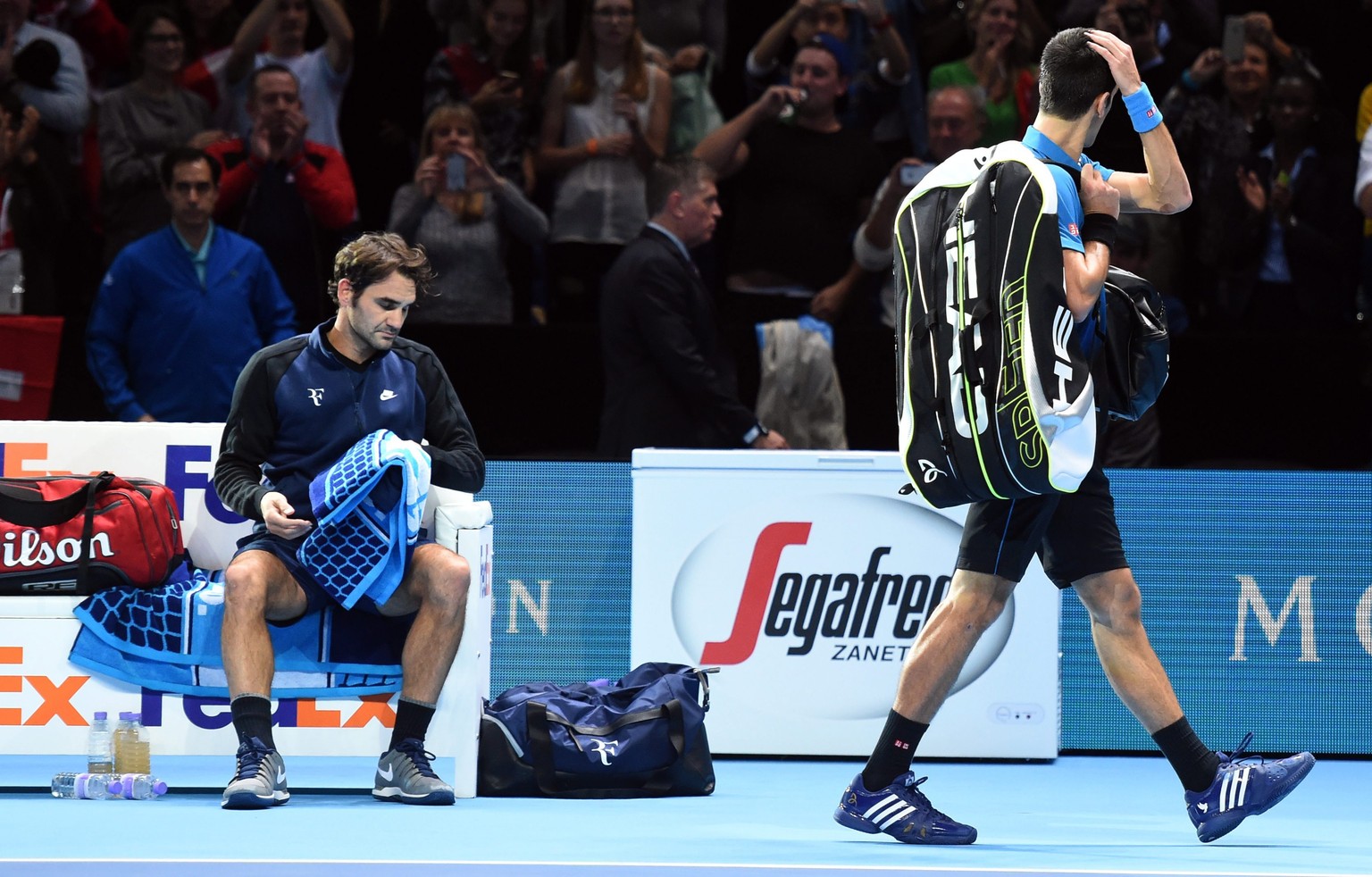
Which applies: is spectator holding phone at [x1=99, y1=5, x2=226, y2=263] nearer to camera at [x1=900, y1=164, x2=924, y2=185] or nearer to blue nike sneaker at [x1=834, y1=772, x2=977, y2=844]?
camera at [x1=900, y1=164, x2=924, y2=185]

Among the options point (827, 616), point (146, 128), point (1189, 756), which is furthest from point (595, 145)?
point (1189, 756)

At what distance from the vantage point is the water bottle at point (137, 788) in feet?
16.7

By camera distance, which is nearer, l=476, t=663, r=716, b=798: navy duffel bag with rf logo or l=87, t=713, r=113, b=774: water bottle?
l=87, t=713, r=113, b=774: water bottle

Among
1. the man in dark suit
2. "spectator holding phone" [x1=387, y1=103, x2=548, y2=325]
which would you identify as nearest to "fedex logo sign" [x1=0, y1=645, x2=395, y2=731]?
the man in dark suit

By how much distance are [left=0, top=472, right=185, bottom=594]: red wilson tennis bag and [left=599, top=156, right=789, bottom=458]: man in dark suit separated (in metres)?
2.21

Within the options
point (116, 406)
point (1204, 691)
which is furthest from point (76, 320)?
point (1204, 691)

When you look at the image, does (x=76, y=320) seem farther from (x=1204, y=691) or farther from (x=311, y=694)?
(x=1204, y=691)

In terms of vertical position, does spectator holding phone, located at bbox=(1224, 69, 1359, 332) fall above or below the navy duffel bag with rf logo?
above

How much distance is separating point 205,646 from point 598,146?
3431 millimetres

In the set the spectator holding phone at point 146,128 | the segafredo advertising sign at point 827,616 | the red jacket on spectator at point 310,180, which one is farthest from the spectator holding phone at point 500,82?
the segafredo advertising sign at point 827,616

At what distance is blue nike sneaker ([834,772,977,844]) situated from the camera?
4395mm

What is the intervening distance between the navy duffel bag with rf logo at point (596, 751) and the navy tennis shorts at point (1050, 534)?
47.2 inches

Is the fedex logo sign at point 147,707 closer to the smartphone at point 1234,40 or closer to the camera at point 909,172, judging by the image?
the camera at point 909,172

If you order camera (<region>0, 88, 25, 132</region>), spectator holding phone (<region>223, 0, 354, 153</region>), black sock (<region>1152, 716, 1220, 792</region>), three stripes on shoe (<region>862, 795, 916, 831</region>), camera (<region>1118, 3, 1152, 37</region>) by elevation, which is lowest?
three stripes on shoe (<region>862, 795, 916, 831</region>)
